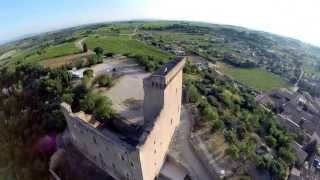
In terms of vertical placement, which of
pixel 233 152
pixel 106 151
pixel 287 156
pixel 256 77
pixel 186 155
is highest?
pixel 106 151

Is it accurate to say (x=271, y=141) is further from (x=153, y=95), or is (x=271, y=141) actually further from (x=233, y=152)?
(x=153, y=95)

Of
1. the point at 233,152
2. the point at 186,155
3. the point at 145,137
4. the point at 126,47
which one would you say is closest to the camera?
the point at 145,137

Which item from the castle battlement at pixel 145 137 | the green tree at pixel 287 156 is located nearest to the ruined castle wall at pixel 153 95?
the castle battlement at pixel 145 137

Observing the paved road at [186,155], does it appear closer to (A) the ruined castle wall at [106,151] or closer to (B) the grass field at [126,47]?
(A) the ruined castle wall at [106,151]

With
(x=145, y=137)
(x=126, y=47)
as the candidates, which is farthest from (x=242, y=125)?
(x=126, y=47)

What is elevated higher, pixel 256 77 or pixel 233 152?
pixel 233 152

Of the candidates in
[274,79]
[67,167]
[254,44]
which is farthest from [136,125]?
[254,44]

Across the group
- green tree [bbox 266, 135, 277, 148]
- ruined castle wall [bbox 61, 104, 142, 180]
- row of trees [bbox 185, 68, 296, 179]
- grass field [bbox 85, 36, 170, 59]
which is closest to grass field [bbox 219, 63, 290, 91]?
grass field [bbox 85, 36, 170, 59]

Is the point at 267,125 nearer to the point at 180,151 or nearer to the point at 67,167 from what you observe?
the point at 180,151
